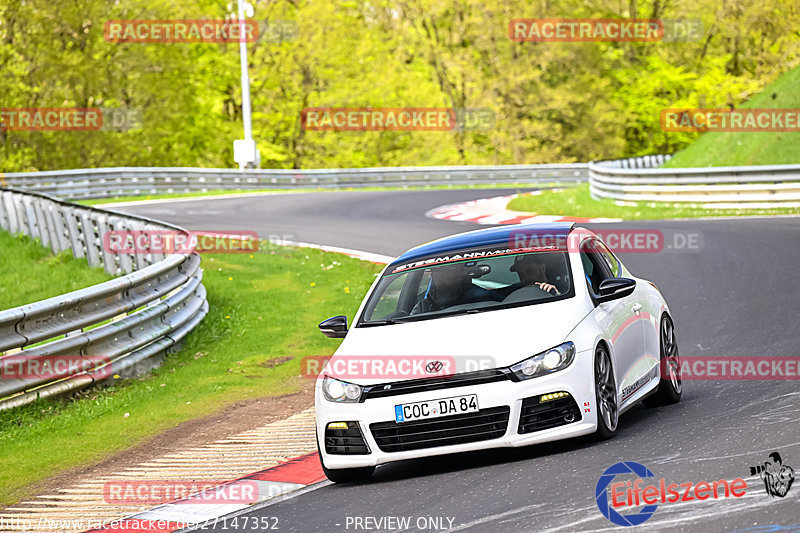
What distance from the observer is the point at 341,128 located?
190ft

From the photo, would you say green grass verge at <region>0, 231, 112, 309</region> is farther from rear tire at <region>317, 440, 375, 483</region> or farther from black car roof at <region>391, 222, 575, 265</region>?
rear tire at <region>317, 440, 375, 483</region>

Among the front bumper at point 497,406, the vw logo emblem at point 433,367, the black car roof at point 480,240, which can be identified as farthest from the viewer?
the black car roof at point 480,240

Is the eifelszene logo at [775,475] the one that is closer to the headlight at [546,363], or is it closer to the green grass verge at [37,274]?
the headlight at [546,363]

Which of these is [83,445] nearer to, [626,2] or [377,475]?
[377,475]

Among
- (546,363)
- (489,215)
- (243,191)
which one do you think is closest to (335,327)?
(546,363)

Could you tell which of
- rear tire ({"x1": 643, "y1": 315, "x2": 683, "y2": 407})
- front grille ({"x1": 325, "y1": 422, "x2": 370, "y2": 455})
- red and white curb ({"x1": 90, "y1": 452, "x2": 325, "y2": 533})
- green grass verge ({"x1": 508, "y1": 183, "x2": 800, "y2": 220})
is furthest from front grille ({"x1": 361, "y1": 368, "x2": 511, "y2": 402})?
green grass verge ({"x1": 508, "y1": 183, "x2": 800, "y2": 220})

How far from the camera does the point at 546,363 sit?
6680mm

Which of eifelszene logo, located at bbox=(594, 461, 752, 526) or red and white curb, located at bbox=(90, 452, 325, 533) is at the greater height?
eifelszene logo, located at bbox=(594, 461, 752, 526)

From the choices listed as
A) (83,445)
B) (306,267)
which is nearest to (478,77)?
(306,267)

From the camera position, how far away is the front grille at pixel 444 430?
259 inches

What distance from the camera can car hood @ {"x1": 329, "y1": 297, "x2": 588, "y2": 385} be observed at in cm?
671

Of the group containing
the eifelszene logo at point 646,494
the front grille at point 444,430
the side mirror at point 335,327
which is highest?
the side mirror at point 335,327

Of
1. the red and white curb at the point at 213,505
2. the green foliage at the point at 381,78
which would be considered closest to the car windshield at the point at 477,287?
the red and white curb at the point at 213,505

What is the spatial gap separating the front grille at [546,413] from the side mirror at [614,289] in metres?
1.11
